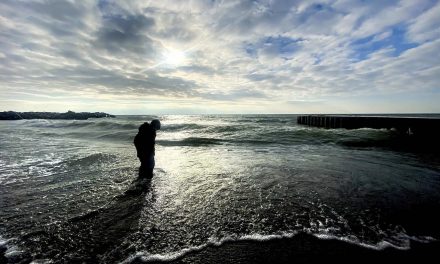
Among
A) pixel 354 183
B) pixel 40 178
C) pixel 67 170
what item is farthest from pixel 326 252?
pixel 67 170

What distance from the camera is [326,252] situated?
3254 millimetres

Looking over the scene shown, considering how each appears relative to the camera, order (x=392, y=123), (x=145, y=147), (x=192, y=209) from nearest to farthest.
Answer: (x=192, y=209)
(x=145, y=147)
(x=392, y=123)

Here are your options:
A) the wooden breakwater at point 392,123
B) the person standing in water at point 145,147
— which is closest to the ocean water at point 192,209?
the person standing in water at point 145,147

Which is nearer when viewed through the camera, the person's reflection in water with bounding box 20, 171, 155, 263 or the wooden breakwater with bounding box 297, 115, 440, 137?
the person's reflection in water with bounding box 20, 171, 155, 263

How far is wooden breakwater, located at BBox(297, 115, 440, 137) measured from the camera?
21031 mm

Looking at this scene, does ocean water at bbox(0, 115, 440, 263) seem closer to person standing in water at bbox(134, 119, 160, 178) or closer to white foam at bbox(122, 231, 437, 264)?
white foam at bbox(122, 231, 437, 264)

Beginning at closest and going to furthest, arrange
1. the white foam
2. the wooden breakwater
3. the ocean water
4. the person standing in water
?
1. the white foam
2. the ocean water
3. the person standing in water
4. the wooden breakwater

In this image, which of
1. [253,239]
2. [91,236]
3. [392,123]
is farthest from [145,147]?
[392,123]

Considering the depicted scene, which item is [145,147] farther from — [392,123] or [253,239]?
[392,123]

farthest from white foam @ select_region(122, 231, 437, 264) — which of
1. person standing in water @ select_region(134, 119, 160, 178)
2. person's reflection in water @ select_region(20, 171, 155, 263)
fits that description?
person standing in water @ select_region(134, 119, 160, 178)

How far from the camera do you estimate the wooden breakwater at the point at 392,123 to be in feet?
69.0

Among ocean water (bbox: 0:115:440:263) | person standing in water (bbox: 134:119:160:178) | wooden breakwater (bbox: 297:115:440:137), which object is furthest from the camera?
wooden breakwater (bbox: 297:115:440:137)

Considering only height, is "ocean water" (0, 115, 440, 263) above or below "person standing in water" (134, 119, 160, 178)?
below

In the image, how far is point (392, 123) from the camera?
26.7 m
